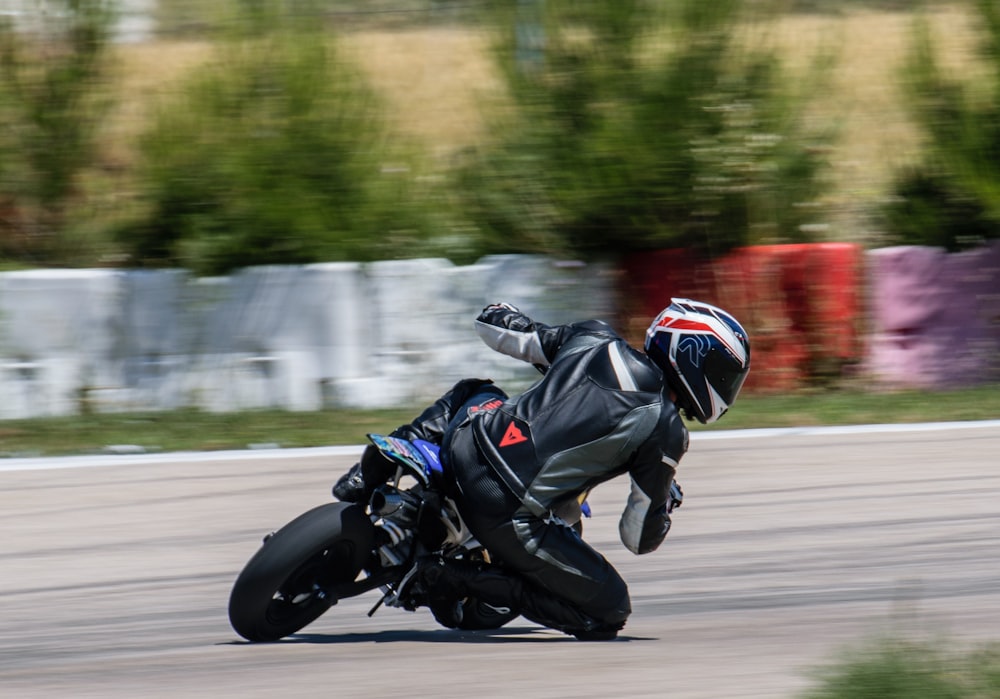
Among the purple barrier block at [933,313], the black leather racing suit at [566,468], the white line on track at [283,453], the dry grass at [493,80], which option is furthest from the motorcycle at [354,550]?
the dry grass at [493,80]

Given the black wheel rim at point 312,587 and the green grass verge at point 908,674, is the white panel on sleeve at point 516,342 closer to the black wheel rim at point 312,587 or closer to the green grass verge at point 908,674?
the black wheel rim at point 312,587

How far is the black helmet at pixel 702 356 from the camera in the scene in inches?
177

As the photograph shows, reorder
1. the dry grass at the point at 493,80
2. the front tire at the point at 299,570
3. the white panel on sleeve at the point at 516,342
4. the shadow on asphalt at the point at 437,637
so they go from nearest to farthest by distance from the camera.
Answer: the front tire at the point at 299,570 < the shadow on asphalt at the point at 437,637 < the white panel on sleeve at the point at 516,342 < the dry grass at the point at 493,80

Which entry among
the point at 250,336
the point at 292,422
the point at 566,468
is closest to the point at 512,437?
the point at 566,468

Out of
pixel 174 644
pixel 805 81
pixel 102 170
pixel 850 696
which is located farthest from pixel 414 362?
pixel 850 696

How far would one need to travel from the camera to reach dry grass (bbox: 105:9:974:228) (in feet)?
34.0

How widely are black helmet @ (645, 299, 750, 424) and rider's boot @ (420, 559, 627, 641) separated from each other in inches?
31.7

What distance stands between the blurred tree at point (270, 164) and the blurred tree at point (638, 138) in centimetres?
86

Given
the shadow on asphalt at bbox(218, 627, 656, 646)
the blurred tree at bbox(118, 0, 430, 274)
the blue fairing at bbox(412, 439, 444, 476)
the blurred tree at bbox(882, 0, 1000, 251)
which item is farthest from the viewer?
the blurred tree at bbox(882, 0, 1000, 251)

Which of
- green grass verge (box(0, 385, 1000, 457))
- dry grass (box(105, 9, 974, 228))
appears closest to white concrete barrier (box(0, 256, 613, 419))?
green grass verge (box(0, 385, 1000, 457))

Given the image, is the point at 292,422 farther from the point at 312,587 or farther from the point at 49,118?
the point at 312,587

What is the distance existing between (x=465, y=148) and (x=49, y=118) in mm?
3085

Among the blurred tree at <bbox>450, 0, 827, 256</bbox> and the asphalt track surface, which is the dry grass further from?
the asphalt track surface

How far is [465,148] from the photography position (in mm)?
10398
